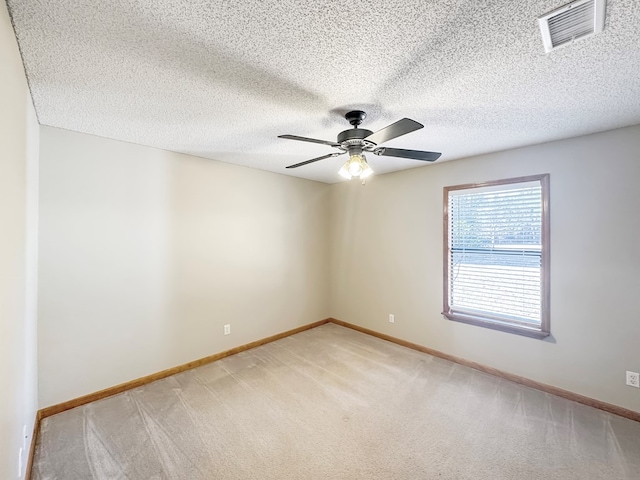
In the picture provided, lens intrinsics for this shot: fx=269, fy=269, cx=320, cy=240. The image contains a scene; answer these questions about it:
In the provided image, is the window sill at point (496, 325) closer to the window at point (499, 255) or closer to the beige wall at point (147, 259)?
the window at point (499, 255)

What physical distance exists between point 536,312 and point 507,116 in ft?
6.31

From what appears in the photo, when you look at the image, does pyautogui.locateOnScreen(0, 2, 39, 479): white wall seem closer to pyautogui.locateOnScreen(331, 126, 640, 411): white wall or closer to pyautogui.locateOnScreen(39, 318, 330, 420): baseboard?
pyautogui.locateOnScreen(39, 318, 330, 420): baseboard

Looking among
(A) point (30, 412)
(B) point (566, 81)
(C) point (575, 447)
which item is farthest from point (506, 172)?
(A) point (30, 412)

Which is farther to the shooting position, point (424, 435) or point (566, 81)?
point (424, 435)

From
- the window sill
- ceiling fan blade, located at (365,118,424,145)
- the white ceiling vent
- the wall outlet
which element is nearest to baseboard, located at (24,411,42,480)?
ceiling fan blade, located at (365,118,424,145)

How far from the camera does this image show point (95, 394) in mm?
2420

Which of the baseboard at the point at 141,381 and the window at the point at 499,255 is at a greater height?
the window at the point at 499,255

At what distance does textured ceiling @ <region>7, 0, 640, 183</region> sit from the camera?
3.61 feet

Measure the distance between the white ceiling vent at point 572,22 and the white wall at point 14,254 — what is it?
2151 millimetres

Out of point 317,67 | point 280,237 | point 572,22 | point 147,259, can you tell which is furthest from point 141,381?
point 572,22

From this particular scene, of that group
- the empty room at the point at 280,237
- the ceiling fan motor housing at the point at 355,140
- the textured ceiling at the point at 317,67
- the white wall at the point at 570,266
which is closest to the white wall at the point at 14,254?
the empty room at the point at 280,237

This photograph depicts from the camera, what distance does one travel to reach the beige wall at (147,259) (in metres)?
2.28

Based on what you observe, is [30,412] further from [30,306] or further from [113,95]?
[113,95]

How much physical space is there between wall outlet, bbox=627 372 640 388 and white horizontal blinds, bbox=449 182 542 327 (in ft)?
2.17
